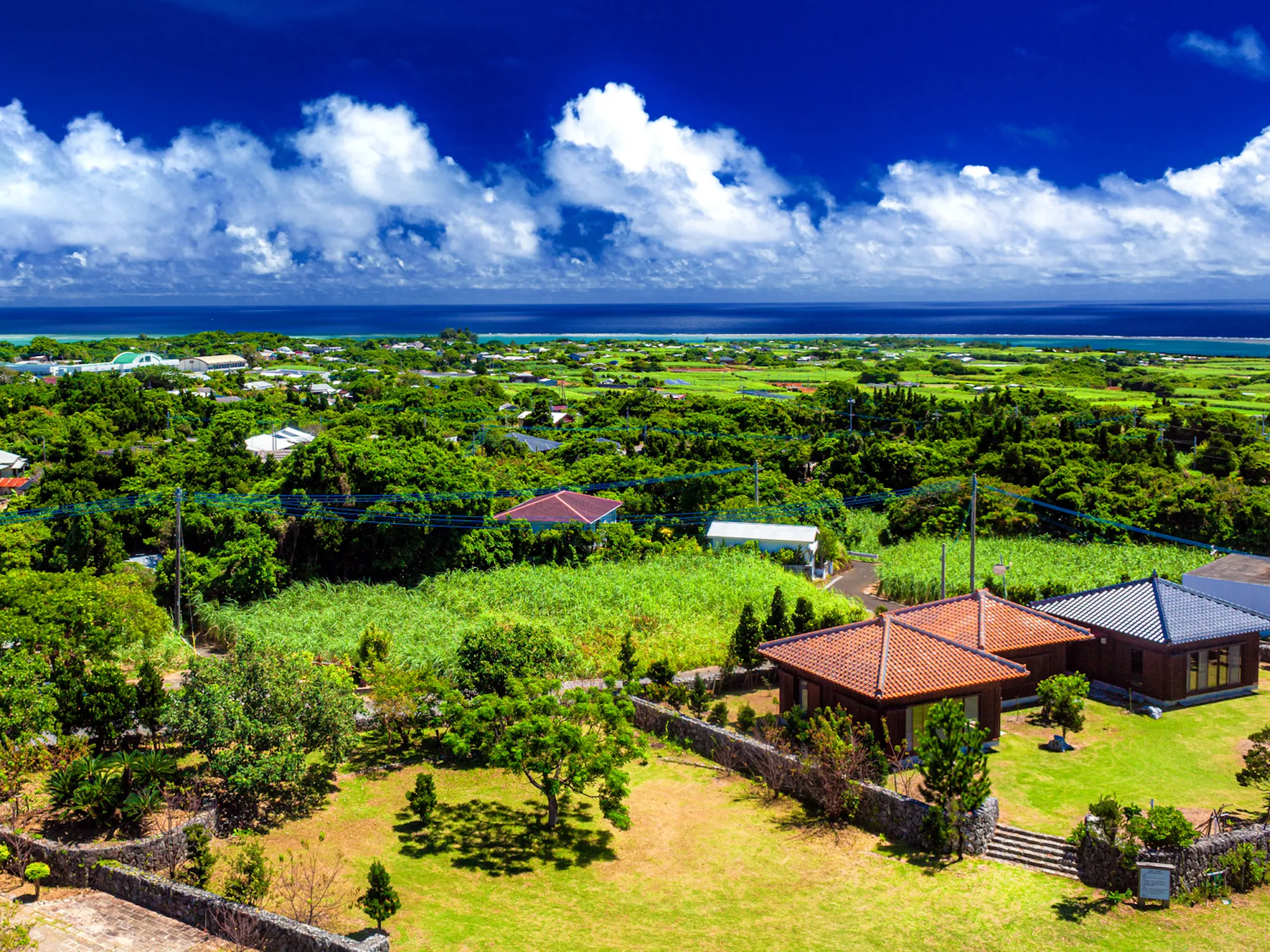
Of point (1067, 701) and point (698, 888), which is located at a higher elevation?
point (1067, 701)

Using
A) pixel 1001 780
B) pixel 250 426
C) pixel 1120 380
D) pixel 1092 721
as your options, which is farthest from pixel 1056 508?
pixel 1120 380

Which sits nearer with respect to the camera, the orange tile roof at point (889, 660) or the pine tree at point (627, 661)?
the orange tile roof at point (889, 660)

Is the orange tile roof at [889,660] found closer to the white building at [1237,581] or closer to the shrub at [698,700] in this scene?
the shrub at [698,700]

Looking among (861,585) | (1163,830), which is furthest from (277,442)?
(1163,830)

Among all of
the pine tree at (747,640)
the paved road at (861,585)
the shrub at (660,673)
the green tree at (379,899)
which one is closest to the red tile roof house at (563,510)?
the paved road at (861,585)

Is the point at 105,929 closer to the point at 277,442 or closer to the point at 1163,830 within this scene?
the point at 1163,830

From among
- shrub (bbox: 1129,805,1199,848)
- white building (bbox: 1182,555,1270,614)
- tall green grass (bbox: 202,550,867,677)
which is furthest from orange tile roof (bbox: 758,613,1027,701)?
white building (bbox: 1182,555,1270,614)
